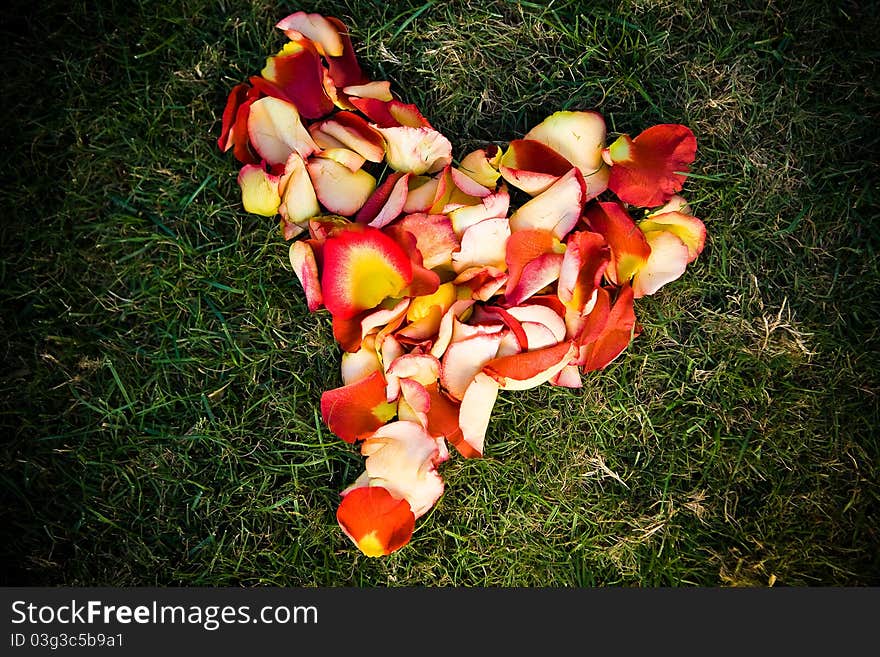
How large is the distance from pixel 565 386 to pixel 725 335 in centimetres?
30

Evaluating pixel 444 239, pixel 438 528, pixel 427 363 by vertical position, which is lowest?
pixel 438 528

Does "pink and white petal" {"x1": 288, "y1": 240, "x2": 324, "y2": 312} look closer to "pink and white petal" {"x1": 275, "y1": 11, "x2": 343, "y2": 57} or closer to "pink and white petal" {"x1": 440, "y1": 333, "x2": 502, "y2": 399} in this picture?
"pink and white petal" {"x1": 440, "y1": 333, "x2": 502, "y2": 399}

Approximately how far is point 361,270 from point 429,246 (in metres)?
0.11

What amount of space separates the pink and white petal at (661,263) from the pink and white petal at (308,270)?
0.50 m

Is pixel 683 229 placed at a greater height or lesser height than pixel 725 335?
greater

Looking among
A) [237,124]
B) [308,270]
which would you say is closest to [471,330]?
[308,270]

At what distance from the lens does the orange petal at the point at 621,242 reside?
118 cm

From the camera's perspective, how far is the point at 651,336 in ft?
4.27

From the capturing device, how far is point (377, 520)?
1.14m

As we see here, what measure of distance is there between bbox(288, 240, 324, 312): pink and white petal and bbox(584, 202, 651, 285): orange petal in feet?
1.42

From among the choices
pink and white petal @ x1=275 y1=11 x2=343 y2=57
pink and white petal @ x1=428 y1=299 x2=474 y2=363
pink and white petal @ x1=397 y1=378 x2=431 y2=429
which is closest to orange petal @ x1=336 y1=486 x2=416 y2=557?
pink and white petal @ x1=397 y1=378 x2=431 y2=429

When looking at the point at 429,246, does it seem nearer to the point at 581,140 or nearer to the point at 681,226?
the point at 581,140

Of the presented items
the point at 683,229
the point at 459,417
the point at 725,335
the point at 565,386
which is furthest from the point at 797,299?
the point at 459,417

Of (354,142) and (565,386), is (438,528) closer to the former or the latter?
(565,386)
